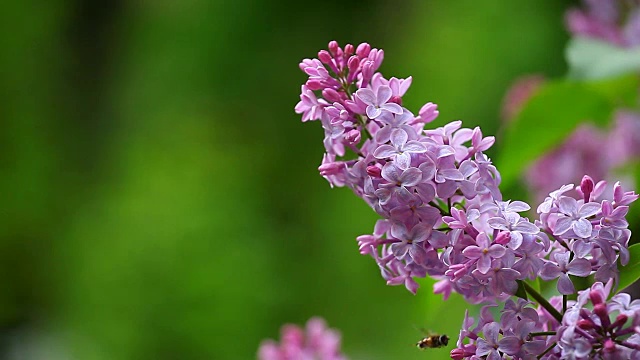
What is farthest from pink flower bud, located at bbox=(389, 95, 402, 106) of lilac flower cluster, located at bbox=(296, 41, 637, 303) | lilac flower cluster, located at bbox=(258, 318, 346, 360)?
lilac flower cluster, located at bbox=(258, 318, 346, 360)

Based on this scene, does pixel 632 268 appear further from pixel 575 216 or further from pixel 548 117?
pixel 548 117

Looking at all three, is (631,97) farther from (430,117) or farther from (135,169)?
(135,169)

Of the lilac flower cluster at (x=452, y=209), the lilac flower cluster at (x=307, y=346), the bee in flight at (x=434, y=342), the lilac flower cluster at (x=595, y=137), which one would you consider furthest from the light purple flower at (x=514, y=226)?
the lilac flower cluster at (x=595, y=137)

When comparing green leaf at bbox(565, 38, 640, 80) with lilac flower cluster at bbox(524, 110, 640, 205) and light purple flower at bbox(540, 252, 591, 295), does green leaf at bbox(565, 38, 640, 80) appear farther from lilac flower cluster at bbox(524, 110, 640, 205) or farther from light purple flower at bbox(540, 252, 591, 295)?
light purple flower at bbox(540, 252, 591, 295)

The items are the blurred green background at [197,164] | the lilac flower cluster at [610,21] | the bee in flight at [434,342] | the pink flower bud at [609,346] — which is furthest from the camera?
the blurred green background at [197,164]

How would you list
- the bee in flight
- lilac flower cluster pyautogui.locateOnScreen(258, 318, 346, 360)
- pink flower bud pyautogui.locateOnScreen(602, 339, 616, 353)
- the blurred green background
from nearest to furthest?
pink flower bud pyautogui.locateOnScreen(602, 339, 616, 353)
the bee in flight
lilac flower cluster pyautogui.locateOnScreen(258, 318, 346, 360)
the blurred green background

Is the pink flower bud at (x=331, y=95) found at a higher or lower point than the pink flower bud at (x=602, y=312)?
higher

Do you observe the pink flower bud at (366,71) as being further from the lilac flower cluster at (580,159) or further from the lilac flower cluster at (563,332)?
the lilac flower cluster at (580,159)
